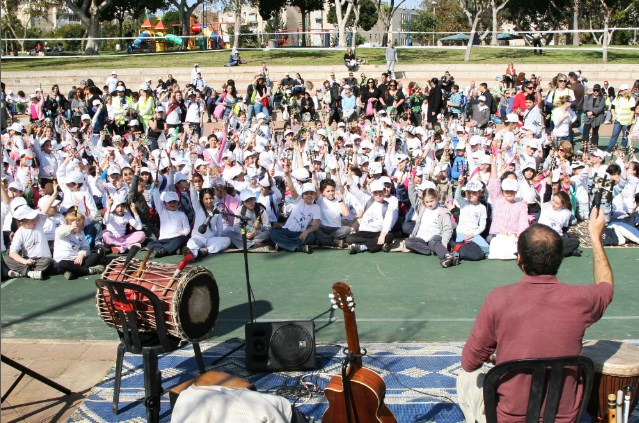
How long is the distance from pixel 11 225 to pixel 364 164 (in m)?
5.65

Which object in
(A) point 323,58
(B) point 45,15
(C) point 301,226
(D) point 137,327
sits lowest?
(C) point 301,226

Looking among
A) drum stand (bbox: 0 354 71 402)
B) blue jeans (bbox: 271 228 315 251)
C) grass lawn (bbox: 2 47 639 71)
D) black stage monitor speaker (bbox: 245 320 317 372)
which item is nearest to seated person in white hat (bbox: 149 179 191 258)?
blue jeans (bbox: 271 228 315 251)

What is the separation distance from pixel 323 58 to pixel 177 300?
2830 cm

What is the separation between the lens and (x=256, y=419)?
4266mm

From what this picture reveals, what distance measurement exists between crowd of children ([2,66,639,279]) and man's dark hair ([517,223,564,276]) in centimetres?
356

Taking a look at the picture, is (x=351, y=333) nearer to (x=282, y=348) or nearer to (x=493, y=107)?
(x=282, y=348)

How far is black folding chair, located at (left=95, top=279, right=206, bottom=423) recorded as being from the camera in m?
5.83

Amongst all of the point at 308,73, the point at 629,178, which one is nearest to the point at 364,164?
the point at 629,178

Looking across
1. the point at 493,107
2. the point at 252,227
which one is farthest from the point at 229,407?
the point at 493,107

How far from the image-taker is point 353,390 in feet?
17.3

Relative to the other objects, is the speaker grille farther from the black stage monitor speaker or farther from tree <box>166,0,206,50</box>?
tree <box>166,0,206,50</box>

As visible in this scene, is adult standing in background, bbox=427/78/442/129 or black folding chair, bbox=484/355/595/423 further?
adult standing in background, bbox=427/78/442/129

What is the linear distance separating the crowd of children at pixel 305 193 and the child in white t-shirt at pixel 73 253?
0.02 m

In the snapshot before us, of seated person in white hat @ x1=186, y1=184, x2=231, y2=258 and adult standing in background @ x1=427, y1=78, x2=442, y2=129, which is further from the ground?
adult standing in background @ x1=427, y1=78, x2=442, y2=129
